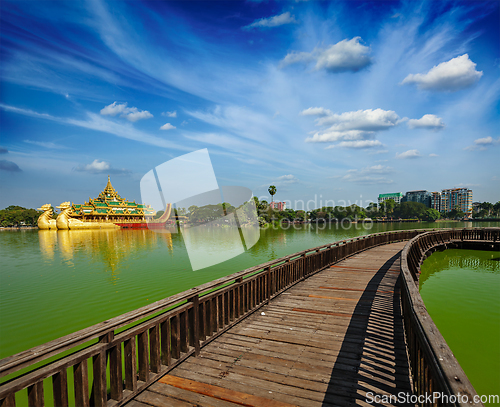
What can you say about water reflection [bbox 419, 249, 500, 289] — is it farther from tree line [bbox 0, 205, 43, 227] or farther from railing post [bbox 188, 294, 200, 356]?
tree line [bbox 0, 205, 43, 227]

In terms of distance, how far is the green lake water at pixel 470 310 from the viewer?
19.0ft

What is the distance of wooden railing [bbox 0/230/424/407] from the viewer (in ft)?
7.73

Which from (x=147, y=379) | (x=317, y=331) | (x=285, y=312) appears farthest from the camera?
(x=285, y=312)

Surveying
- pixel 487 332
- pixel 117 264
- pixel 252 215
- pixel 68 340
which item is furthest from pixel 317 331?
pixel 252 215

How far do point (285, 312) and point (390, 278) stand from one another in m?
5.45

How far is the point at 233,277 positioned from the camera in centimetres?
542

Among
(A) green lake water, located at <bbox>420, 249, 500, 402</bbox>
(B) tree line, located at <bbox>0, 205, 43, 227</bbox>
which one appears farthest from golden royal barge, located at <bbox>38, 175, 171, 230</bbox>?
(A) green lake water, located at <bbox>420, 249, 500, 402</bbox>

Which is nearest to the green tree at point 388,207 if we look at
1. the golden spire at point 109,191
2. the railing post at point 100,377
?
the golden spire at point 109,191

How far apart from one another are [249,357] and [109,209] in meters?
94.8

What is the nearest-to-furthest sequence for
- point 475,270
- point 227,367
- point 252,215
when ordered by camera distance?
1. point 227,367
2. point 475,270
3. point 252,215

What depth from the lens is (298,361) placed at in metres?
4.19

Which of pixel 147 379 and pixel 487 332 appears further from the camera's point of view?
pixel 487 332

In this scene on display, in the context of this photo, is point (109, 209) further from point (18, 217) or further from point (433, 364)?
point (433, 364)

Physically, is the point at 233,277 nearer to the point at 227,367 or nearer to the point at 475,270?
the point at 227,367
